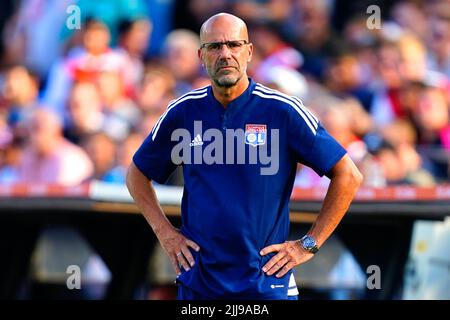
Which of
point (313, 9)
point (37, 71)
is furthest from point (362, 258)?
point (37, 71)

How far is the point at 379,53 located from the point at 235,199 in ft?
21.5

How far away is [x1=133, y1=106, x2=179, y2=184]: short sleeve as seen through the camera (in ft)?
19.0

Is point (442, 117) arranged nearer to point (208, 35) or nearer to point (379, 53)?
point (379, 53)

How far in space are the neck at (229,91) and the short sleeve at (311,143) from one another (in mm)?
275

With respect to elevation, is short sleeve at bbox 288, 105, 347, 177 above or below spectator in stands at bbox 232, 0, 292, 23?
below

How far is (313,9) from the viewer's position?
12.3 m

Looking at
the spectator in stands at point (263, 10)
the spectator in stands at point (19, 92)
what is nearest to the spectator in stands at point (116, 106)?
the spectator in stands at point (19, 92)

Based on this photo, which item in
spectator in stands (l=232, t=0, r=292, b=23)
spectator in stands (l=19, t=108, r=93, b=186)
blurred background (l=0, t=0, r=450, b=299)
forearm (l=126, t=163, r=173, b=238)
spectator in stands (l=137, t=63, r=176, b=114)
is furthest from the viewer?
spectator in stands (l=232, t=0, r=292, b=23)

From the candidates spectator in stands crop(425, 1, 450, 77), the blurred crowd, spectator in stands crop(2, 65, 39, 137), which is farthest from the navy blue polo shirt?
spectator in stands crop(425, 1, 450, 77)

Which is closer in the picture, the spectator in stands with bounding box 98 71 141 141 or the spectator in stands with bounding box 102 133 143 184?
the spectator in stands with bounding box 102 133 143 184

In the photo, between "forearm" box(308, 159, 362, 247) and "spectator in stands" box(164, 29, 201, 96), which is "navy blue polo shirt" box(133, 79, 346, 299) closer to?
"forearm" box(308, 159, 362, 247)

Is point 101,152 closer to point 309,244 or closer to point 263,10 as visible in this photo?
point 263,10

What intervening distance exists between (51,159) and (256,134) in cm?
502

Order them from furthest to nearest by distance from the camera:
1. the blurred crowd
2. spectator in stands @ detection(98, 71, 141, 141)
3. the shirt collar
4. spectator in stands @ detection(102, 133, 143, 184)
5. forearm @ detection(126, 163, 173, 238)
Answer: spectator in stands @ detection(98, 71, 141, 141) → the blurred crowd → spectator in stands @ detection(102, 133, 143, 184) → forearm @ detection(126, 163, 173, 238) → the shirt collar
